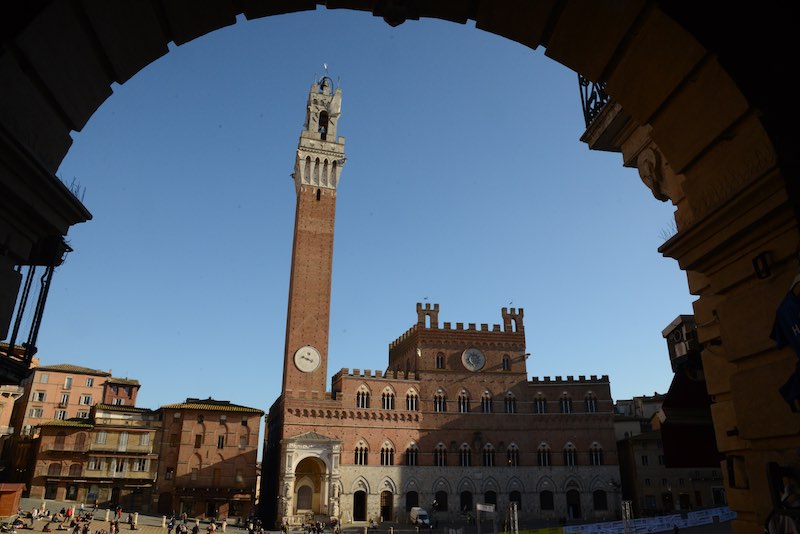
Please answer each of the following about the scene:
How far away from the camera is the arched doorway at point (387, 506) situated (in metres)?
48.0

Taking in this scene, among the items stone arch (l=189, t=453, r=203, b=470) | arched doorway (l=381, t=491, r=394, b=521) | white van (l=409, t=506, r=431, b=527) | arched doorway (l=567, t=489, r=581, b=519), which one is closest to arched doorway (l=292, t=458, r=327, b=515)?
arched doorway (l=381, t=491, r=394, b=521)

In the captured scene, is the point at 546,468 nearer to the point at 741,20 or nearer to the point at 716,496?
the point at 716,496

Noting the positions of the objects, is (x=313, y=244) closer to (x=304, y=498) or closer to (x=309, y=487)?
(x=309, y=487)

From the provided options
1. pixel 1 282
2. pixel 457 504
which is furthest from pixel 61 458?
pixel 1 282

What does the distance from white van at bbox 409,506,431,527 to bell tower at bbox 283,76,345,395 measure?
12167 millimetres

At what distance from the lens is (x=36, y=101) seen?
4.35 metres

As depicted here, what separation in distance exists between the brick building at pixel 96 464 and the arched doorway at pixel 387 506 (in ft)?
60.5

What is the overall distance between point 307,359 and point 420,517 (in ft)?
51.6

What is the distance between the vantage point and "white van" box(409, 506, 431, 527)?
4550cm

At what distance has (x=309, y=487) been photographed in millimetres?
47469

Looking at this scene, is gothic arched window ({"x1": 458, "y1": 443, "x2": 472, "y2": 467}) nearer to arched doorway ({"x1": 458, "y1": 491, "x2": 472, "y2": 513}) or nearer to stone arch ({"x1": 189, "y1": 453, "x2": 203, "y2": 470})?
arched doorway ({"x1": 458, "y1": 491, "x2": 472, "y2": 513})

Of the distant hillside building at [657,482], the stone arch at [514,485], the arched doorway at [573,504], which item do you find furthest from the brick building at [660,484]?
the stone arch at [514,485]

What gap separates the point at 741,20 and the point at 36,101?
17.0 ft

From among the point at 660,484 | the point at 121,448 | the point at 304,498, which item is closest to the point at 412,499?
the point at 304,498
